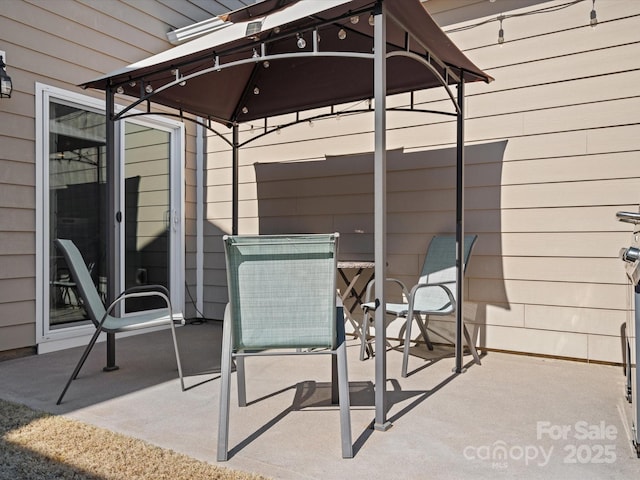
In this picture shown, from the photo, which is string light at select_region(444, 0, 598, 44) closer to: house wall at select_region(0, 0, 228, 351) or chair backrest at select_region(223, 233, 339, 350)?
chair backrest at select_region(223, 233, 339, 350)

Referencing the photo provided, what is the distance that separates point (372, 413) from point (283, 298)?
82 cm

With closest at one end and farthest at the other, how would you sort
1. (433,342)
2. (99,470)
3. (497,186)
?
1. (99,470)
2. (497,186)
3. (433,342)

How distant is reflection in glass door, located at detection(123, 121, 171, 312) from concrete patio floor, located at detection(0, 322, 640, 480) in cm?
114

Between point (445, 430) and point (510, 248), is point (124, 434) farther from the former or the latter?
point (510, 248)

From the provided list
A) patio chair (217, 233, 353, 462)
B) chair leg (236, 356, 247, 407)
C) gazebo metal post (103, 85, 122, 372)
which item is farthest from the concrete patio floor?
patio chair (217, 233, 353, 462)

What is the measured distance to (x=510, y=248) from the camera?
380 centimetres

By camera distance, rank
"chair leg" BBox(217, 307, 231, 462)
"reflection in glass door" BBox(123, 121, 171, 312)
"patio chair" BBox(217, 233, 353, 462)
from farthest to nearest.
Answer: "reflection in glass door" BBox(123, 121, 171, 312) → "patio chair" BBox(217, 233, 353, 462) → "chair leg" BBox(217, 307, 231, 462)

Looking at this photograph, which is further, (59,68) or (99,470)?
(59,68)

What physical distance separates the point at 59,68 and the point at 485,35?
344cm

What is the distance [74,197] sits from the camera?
167 inches

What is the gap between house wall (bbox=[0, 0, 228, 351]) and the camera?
3.73 metres

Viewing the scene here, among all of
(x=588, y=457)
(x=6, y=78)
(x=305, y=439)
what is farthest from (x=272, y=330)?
(x=6, y=78)

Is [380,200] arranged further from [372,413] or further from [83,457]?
[83,457]

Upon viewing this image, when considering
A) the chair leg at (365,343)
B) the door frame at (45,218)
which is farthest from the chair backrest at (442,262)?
the door frame at (45,218)
